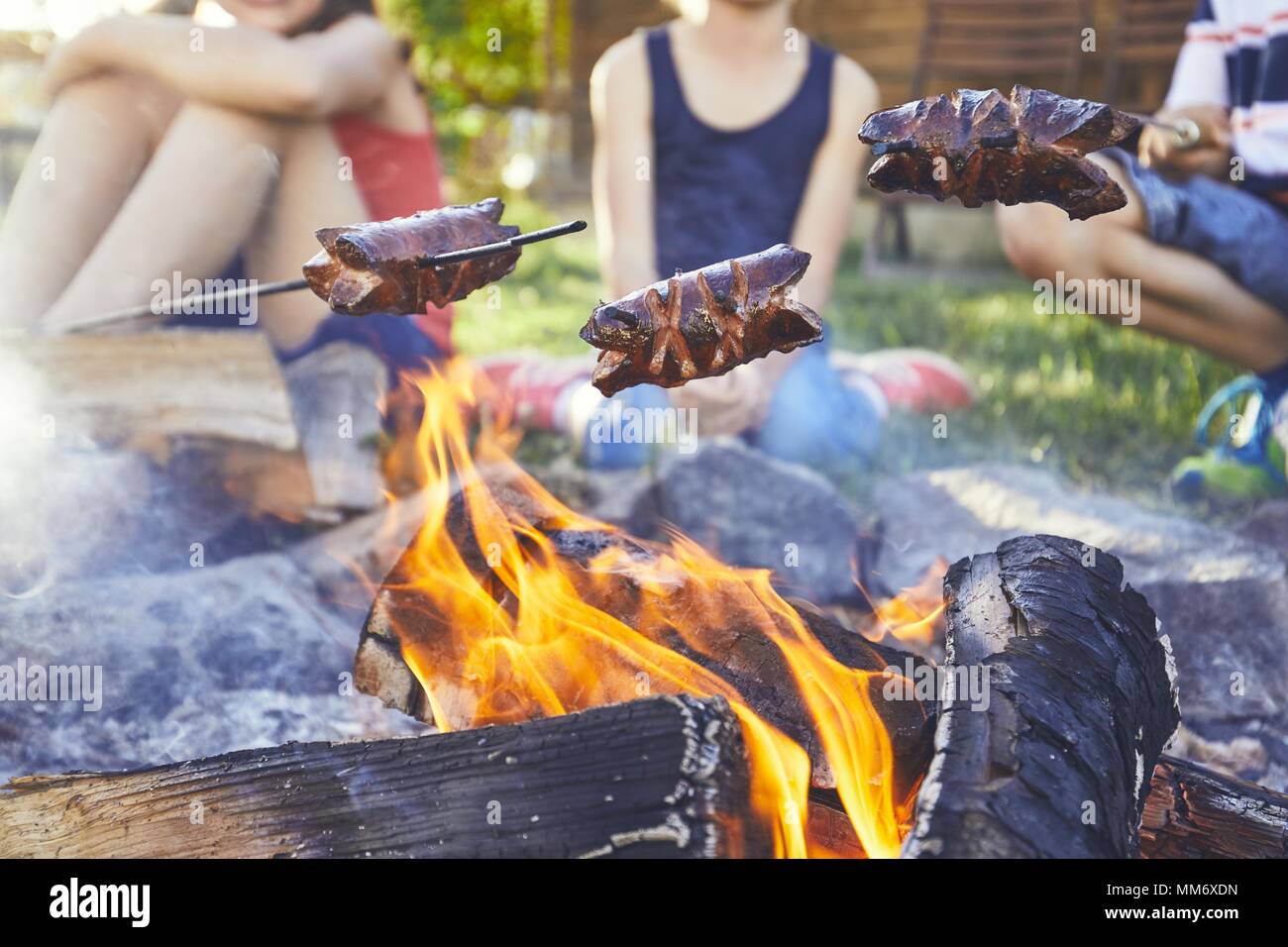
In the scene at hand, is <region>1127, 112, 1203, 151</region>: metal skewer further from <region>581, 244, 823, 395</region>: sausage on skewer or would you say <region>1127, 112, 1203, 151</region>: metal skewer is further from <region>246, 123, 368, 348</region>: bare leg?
<region>246, 123, 368, 348</region>: bare leg

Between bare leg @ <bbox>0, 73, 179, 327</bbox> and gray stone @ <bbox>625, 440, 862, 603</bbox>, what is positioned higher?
bare leg @ <bbox>0, 73, 179, 327</bbox>

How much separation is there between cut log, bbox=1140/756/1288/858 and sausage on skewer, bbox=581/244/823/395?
1013mm

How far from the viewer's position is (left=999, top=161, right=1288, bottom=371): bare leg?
4.13 meters

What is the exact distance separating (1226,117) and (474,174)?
13253 millimetres

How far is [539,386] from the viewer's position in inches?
185

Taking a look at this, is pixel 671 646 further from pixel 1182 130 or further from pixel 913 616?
pixel 1182 130

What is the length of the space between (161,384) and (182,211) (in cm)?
57

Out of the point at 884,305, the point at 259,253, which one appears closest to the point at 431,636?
the point at 259,253

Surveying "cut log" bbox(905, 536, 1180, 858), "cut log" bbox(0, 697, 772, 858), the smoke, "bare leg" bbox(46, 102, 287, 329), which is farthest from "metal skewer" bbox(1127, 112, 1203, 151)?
the smoke

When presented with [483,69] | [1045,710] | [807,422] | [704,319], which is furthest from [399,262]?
[483,69]

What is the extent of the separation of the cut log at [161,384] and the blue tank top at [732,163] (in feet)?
6.38

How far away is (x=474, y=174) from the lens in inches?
645

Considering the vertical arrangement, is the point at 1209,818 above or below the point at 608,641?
below

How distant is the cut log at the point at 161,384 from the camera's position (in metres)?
3.06
